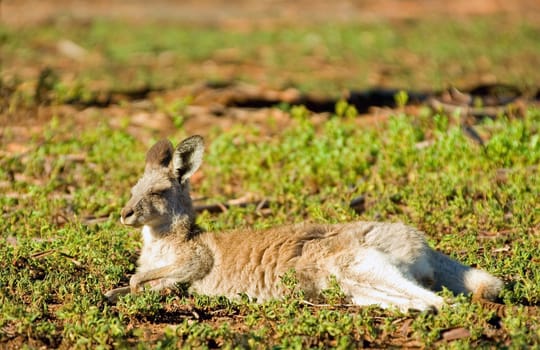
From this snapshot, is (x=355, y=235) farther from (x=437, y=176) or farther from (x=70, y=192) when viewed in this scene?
(x=70, y=192)

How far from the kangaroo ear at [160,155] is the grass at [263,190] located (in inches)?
31.1

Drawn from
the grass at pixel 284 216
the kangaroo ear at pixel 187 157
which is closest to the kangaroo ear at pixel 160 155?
the kangaroo ear at pixel 187 157

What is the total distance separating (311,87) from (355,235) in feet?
24.3

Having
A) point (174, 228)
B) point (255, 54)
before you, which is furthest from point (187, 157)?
point (255, 54)

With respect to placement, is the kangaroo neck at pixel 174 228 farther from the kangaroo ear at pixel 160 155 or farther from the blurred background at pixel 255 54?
the blurred background at pixel 255 54

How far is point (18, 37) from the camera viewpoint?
1642cm

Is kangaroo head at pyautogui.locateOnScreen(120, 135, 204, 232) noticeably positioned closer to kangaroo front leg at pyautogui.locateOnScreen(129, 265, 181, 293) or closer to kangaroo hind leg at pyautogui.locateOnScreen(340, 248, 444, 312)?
kangaroo front leg at pyautogui.locateOnScreen(129, 265, 181, 293)

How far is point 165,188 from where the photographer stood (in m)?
6.73

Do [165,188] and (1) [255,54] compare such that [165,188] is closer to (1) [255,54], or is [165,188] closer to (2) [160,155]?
(2) [160,155]

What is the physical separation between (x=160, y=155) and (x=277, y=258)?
134cm

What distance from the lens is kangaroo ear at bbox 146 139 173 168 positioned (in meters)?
6.86

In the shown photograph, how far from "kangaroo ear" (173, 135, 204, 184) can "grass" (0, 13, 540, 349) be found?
83 cm

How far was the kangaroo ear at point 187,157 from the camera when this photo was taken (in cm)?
673

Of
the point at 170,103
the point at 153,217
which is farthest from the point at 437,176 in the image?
the point at 170,103
